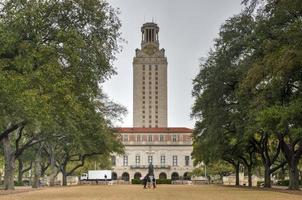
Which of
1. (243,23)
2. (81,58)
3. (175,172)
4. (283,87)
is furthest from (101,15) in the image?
(175,172)

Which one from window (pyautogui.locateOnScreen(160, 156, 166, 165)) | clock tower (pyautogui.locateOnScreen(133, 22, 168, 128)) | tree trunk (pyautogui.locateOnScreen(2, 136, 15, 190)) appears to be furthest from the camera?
clock tower (pyautogui.locateOnScreen(133, 22, 168, 128))

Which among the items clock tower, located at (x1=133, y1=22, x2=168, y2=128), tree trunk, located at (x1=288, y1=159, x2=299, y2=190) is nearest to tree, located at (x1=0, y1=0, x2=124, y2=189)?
tree trunk, located at (x1=288, y1=159, x2=299, y2=190)

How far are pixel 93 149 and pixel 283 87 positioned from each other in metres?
38.0

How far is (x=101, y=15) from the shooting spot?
30.1 m

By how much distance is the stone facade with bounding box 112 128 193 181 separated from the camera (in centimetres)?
17388

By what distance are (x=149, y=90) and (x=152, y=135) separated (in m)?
17.9

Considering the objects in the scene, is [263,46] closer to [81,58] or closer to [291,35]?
[291,35]

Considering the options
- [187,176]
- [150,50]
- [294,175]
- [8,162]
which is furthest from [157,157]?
[294,175]

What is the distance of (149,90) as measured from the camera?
602 ft

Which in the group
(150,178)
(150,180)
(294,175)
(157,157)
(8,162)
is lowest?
(150,180)

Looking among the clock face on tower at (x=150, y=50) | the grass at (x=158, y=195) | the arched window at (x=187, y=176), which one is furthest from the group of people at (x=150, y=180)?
the clock face on tower at (x=150, y=50)

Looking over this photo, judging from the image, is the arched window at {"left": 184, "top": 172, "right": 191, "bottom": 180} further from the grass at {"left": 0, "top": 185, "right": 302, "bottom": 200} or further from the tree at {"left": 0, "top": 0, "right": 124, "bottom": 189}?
the tree at {"left": 0, "top": 0, "right": 124, "bottom": 189}

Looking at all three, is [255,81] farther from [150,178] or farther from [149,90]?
[149,90]

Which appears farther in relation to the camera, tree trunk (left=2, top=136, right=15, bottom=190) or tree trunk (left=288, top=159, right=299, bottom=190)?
tree trunk (left=2, top=136, right=15, bottom=190)
